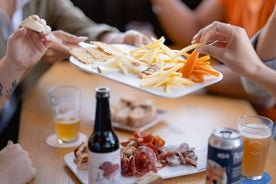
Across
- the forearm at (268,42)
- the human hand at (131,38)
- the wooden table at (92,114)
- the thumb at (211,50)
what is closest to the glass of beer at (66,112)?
the wooden table at (92,114)

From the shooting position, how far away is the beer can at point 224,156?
39.6 inches

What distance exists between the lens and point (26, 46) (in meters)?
1.47

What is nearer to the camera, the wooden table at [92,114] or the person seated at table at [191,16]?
the wooden table at [92,114]

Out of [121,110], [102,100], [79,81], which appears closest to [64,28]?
[79,81]

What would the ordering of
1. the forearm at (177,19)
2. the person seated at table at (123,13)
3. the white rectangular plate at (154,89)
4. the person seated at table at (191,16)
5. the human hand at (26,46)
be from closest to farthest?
the white rectangular plate at (154,89) < the human hand at (26,46) < the person seated at table at (191,16) < the forearm at (177,19) < the person seated at table at (123,13)

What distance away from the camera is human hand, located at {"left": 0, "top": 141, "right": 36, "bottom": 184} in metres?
1.26

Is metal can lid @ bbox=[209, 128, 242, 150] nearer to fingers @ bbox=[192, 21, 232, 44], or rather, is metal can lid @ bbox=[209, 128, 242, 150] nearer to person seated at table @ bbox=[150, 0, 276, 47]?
fingers @ bbox=[192, 21, 232, 44]

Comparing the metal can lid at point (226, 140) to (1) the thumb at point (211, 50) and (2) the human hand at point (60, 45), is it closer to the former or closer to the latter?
(1) the thumb at point (211, 50)

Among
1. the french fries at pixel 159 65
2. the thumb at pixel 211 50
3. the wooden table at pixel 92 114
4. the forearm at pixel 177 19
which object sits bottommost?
the wooden table at pixel 92 114

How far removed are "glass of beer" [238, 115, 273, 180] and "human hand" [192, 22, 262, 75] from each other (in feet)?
0.54

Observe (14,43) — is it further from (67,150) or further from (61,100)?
(67,150)

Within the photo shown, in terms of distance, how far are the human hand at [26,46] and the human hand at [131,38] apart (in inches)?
16.3

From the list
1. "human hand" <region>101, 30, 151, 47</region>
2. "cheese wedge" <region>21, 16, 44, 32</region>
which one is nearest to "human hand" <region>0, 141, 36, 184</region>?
"cheese wedge" <region>21, 16, 44, 32</region>

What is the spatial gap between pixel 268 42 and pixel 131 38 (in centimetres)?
53
